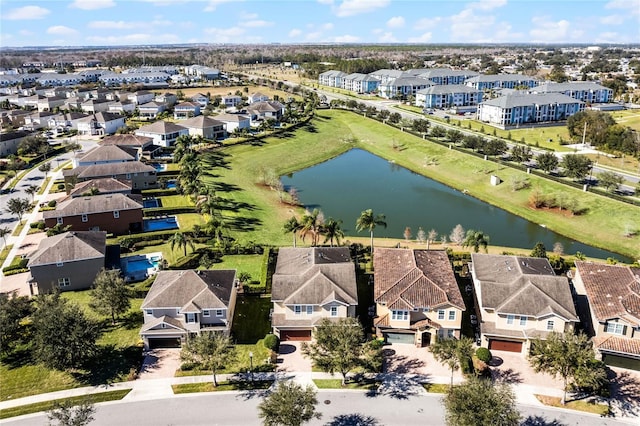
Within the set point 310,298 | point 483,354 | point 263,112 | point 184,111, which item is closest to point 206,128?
point 263,112

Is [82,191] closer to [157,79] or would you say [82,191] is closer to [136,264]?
[136,264]

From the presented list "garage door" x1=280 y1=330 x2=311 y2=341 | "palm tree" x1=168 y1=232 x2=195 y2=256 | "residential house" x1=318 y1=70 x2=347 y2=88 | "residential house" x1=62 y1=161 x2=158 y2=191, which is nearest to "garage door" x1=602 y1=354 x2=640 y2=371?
"garage door" x1=280 y1=330 x2=311 y2=341

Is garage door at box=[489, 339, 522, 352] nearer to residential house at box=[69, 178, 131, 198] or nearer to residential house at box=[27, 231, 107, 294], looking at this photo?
→ residential house at box=[27, 231, 107, 294]

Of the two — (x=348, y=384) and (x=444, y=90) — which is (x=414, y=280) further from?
(x=444, y=90)

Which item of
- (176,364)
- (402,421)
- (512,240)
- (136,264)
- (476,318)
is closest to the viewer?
(402,421)

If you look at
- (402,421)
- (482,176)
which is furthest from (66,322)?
(482,176)

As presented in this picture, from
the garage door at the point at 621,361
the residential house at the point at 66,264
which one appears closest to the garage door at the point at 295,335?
the residential house at the point at 66,264
